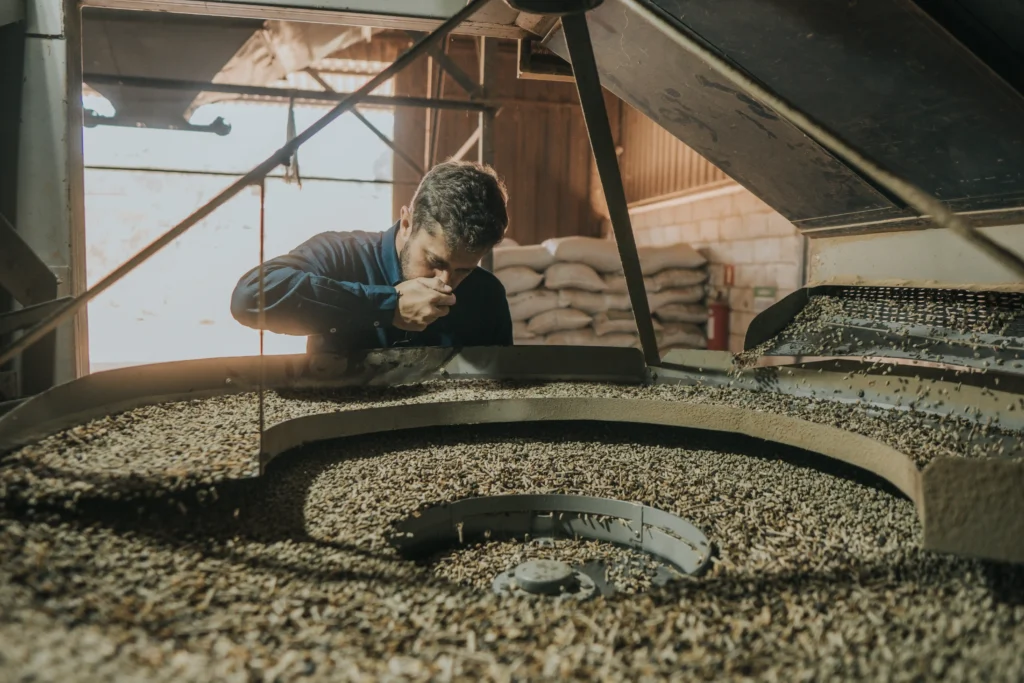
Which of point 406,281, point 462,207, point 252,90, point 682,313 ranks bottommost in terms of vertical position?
point 682,313

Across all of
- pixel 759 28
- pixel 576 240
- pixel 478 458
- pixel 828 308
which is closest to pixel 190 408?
pixel 478 458

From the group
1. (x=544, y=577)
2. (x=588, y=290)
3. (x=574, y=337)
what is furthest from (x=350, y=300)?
(x=574, y=337)

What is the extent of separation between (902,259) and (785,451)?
61cm

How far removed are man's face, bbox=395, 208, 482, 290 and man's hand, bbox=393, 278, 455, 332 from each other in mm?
159

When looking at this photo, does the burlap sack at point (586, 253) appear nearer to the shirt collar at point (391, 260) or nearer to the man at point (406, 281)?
the man at point (406, 281)

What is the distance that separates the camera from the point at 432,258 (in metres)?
2.19

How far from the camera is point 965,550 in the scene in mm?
809

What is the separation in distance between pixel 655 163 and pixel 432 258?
5.83m

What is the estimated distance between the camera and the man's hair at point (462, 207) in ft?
6.74

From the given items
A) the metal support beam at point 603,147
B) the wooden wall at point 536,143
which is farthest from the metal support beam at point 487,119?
the wooden wall at point 536,143

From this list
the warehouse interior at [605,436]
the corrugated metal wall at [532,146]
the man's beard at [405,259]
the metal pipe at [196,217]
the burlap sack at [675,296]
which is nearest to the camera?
the warehouse interior at [605,436]

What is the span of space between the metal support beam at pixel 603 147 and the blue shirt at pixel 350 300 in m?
0.66

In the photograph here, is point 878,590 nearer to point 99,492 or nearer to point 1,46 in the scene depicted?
point 99,492

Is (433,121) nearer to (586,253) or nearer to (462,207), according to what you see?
(586,253)
